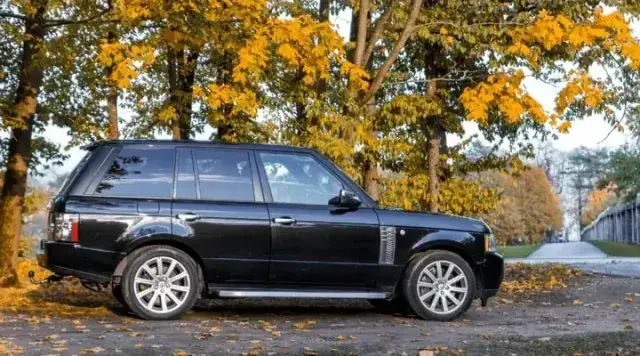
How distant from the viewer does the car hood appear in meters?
9.43

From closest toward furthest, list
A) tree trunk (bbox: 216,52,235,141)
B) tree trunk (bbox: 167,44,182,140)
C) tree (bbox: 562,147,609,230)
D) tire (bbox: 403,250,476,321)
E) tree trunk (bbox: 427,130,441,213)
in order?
tire (bbox: 403,250,476,321)
tree trunk (bbox: 216,52,235,141)
tree trunk (bbox: 167,44,182,140)
tree trunk (bbox: 427,130,441,213)
tree (bbox: 562,147,609,230)

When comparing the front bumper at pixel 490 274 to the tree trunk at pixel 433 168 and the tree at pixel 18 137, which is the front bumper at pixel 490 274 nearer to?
the tree at pixel 18 137

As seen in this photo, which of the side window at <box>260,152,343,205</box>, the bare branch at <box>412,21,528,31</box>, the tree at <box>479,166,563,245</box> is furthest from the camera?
the tree at <box>479,166,563,245</box>

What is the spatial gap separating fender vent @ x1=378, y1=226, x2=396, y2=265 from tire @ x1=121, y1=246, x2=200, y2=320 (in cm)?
190

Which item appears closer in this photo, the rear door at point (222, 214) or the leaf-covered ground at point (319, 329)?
the leaf-covered ground at point (319, 329)

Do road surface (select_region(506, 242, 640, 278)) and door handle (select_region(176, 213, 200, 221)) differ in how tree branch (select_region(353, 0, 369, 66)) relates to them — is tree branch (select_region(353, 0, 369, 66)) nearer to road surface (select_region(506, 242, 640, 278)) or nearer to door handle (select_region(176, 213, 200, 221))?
road surface (select_region(506, 242, 640, 278))

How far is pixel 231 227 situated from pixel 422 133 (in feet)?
40.2

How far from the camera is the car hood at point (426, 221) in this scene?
9430mm

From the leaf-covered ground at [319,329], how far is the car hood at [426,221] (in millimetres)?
982

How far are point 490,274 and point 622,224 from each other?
2270 inches

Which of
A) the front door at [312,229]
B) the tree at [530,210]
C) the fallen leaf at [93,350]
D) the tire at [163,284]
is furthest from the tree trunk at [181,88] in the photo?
the tree at [530,210]

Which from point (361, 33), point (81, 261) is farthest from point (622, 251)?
point (81, 261)

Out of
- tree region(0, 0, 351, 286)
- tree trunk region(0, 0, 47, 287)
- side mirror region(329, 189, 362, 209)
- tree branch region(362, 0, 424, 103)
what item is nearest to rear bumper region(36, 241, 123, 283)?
side mirror region(329, 189, 362, 209)

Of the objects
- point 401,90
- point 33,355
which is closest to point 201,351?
point 33,355
